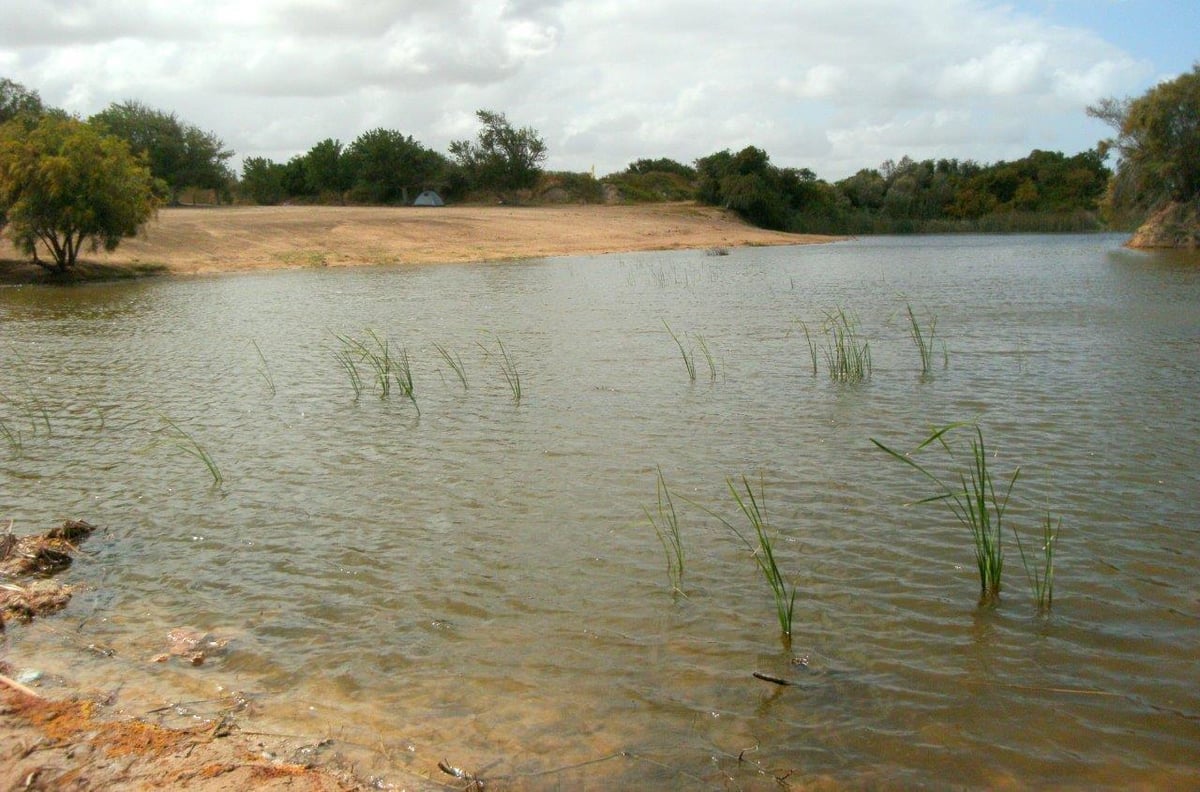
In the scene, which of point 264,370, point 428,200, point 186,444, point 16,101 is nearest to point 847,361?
point 186,444

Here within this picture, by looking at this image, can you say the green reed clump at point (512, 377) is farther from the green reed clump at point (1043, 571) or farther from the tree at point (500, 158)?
the tree at point (500, 158)

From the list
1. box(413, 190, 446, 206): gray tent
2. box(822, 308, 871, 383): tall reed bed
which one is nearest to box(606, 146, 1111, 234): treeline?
box(413, 190, 446, 206): gray tent

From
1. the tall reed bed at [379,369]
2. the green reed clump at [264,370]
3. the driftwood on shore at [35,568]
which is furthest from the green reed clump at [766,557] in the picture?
the green reed clump at [264,370]

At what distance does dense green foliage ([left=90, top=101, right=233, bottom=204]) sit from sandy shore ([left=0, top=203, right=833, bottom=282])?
49.0 ft

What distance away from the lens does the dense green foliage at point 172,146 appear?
211 ft

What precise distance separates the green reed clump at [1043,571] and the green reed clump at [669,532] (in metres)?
1.99

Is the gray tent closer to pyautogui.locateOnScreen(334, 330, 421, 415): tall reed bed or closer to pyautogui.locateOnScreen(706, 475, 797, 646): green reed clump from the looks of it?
pyautogui.locateOnScreen(334, 330, 421, 415): tall reed bed

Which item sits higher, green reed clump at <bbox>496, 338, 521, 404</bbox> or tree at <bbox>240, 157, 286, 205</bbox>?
tree at <bbox>240, 157, 286, 205</bbox>

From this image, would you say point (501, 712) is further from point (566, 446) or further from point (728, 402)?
point (728, 402)

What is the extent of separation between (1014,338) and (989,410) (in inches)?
219

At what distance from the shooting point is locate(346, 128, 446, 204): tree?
247ft

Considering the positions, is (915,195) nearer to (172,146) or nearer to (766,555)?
(172,146)

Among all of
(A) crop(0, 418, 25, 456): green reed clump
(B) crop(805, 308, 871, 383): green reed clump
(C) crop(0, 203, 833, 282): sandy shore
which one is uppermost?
(C) crop(0, 203, 833, 282): sandy shore

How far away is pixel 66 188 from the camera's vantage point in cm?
2981
